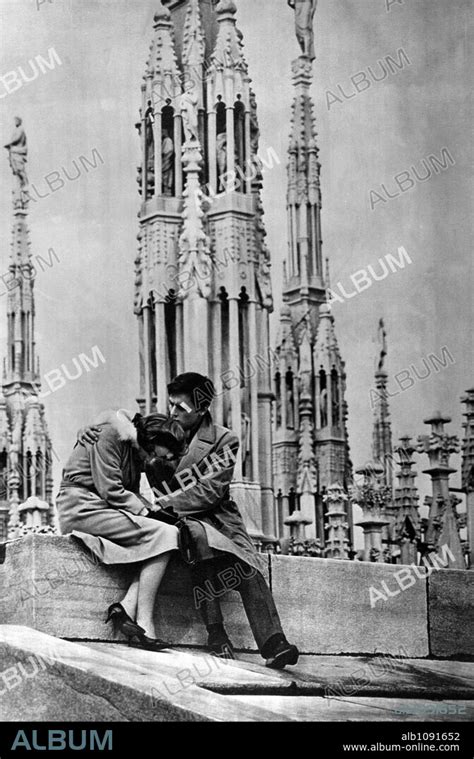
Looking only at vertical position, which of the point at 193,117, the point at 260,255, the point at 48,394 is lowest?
the point at 48,394

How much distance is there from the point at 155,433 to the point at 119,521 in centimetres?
70

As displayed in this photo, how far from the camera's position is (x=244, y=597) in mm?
11148

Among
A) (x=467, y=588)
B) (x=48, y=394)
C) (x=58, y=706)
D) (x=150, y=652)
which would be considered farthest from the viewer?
(x=48, y=394)

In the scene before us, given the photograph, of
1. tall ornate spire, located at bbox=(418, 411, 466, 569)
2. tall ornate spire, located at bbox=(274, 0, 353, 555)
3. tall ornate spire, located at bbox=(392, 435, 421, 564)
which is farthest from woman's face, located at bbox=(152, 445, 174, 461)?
tall ornate spire, located at bbox=(274, 0, 353, 555)

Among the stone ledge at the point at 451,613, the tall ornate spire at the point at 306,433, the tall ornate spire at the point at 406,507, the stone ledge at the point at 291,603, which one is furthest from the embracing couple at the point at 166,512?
the tall ornate spire at the point at 306,433

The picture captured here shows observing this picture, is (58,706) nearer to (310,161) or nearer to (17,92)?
(17,92)

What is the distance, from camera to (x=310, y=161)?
34188 mm

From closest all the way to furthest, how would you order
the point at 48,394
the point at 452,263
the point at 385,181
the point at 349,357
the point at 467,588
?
the point at 467,588, the point at 452,263, the point at 385,181, the point at 48,394, the point at 349,357

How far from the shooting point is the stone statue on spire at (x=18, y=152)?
21.4 metres

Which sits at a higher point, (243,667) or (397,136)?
(397,136)

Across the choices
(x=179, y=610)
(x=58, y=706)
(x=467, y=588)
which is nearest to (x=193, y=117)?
(x=467, y=588)

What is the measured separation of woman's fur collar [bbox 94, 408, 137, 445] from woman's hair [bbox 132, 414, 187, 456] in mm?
56

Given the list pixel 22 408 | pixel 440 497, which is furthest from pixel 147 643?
pixel 22 408

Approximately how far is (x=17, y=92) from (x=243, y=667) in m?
11.7
